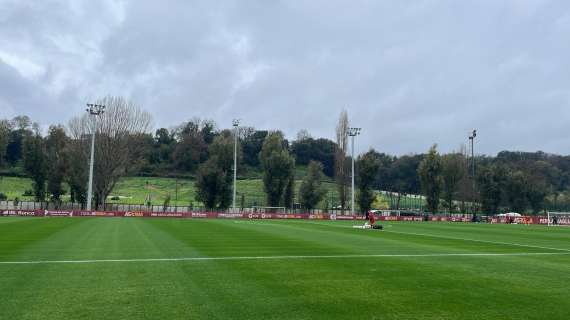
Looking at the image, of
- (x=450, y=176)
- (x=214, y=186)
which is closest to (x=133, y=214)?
(x=214, y=186)

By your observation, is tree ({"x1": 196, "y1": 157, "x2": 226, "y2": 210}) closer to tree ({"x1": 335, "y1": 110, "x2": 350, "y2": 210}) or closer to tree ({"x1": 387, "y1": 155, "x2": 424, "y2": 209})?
tree ({"x1": 335, "y1": 110, "x2": 350, "y2": 210})

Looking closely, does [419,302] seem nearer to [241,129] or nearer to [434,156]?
[434,156]

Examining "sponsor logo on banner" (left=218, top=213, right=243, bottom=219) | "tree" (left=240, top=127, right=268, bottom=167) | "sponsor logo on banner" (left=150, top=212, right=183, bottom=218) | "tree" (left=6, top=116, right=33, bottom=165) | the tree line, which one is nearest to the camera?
"sponsor logo on banner" (left=150, top=212, right=183, bottom=218)

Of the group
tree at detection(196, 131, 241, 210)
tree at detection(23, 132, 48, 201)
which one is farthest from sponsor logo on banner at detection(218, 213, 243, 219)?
tree at detection(23, 132, 48, 201)

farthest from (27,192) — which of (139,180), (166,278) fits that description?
(166,278)

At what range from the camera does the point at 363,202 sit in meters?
81.8

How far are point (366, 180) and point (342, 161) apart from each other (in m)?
5.39

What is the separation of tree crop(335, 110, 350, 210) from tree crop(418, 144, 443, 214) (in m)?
13.8

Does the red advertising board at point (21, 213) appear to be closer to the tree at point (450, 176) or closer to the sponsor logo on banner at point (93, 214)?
the sponsor logo on banner at point (93, 214)

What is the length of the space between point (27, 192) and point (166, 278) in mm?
99342

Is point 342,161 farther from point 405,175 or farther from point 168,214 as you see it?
point 405,175

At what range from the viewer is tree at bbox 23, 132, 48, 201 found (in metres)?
81.4

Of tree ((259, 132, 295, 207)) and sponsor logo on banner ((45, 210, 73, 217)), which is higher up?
tree ((259, 132, 295, 207))

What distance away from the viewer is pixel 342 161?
8419cm
